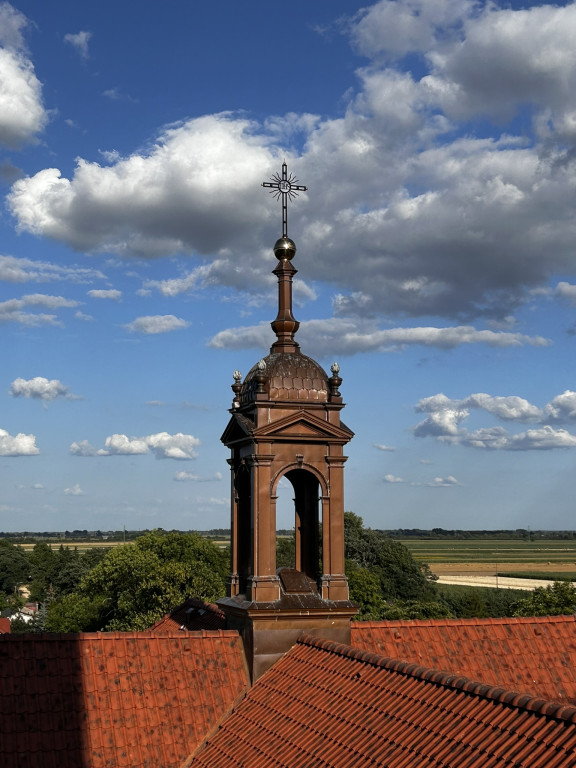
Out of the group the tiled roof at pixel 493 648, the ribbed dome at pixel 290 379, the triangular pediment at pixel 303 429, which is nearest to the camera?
the tiled roof at pixel 493 648

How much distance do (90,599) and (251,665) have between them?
43.3 meters

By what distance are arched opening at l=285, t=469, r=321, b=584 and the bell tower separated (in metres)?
0.02

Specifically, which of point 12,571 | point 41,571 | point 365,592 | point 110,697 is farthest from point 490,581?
point 110,697

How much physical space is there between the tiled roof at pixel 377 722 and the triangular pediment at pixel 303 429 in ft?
10.7

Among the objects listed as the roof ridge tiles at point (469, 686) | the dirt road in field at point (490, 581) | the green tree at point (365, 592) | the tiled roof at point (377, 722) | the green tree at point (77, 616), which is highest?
the roof ridge tiles at point (469, 686)

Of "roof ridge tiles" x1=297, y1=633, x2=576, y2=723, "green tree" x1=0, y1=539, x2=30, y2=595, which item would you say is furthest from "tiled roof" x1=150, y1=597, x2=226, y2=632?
"green tree" x1=0, y1=539, x2=30, y2=595

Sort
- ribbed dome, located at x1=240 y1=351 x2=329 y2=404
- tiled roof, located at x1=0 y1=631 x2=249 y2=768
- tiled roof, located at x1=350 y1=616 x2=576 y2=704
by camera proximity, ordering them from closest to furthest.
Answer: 1. tiled roof, located at x1=0 y1=631 x2=249 y2=768
2. tiled roof, located at x1=350 y1=616 x2=576 y2=704
3. ribbed dome, located at x1=240 y1=351 x2=329 y2=404

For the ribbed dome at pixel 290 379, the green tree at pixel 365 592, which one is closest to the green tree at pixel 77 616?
the green tree at pixel 365 592

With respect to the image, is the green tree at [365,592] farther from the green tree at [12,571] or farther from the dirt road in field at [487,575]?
the green tree at [12,571]

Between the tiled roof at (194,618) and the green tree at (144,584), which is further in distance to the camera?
the green tree at (144,584)

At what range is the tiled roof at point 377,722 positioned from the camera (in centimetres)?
777

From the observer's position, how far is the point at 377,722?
9.34 meters

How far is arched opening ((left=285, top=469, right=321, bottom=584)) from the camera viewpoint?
14.9 m

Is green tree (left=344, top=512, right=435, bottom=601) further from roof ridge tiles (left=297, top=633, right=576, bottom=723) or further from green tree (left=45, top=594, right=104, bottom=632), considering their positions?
roof ridge tiles (left=297, top=633, right=576, bottom=723)
